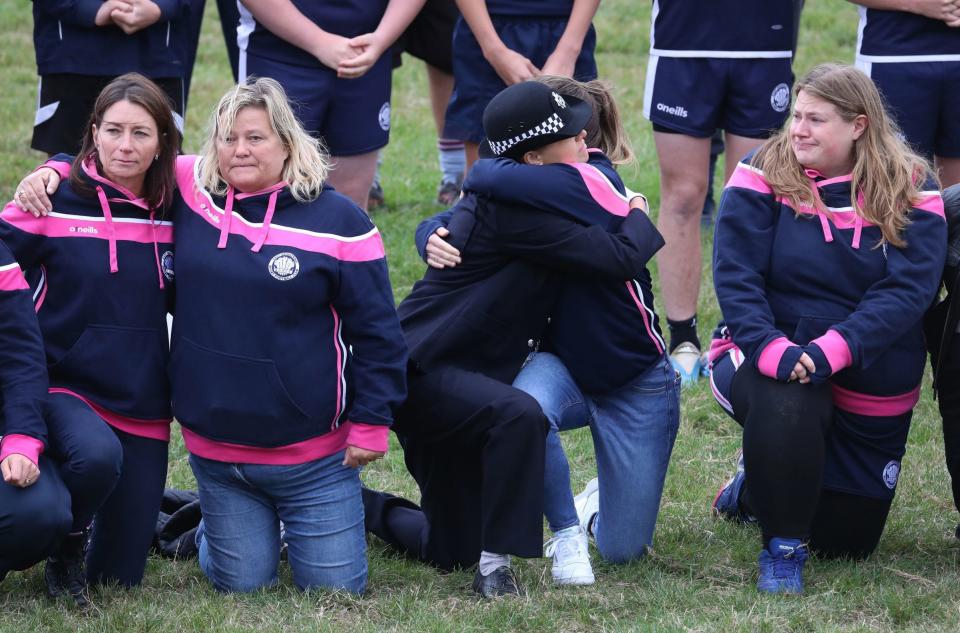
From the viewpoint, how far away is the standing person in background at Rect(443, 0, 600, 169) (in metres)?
6.29

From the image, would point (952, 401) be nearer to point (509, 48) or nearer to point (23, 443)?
point (23, 443)

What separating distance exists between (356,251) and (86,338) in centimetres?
78

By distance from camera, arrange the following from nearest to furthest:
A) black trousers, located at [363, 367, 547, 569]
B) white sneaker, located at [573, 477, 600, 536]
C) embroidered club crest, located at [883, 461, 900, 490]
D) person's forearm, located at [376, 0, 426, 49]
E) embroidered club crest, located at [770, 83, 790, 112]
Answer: black trousers, located at [363, 367, 547, 569] < embroidered club crest, located at [883, 461, 900, 490] < white sneaker, located at [573, 477, 600, 536] < person's forearm, located at [376, 0, 426, 49] < embroidered club crest, located at [770, 83, 790, 112]

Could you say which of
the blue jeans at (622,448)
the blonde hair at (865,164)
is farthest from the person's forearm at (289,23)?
the blonde hair at (865,164)

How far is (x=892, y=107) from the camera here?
19.4 feet

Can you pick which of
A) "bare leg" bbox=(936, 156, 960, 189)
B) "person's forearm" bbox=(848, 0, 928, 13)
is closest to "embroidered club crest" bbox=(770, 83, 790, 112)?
"person's forearm" bbox=(848, 0, 928, 13)

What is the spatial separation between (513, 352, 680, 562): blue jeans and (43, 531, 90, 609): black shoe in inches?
52.8

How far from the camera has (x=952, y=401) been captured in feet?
14.6

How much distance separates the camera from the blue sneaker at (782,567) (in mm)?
4266

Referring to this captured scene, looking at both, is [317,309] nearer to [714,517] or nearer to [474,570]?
[474,570]

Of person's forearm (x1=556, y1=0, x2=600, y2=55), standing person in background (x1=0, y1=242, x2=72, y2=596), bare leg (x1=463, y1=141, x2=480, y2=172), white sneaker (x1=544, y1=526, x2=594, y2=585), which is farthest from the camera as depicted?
bare leg (x1=463, y1=141, x2=480, y2=172)

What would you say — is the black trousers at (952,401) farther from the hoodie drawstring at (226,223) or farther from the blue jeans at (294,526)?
the hoodie drawstring at (226,223)

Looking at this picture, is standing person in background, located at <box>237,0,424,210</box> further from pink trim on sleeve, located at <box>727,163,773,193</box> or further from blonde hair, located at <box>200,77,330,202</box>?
pink trim on sleeve, located at <box>727,163,773,193</box>

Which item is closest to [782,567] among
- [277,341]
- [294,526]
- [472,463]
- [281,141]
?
[472,463]
